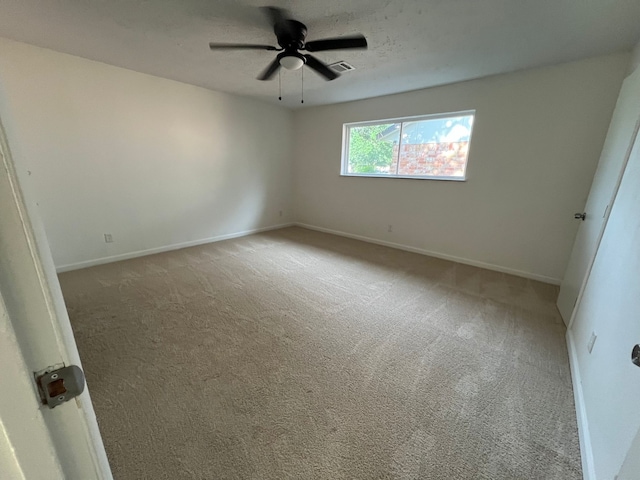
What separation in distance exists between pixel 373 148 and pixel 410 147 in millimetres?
675

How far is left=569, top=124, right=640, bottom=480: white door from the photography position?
981mm


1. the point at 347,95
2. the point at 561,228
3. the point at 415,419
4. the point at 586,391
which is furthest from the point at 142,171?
the point at 561,228

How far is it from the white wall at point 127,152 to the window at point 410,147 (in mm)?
1711

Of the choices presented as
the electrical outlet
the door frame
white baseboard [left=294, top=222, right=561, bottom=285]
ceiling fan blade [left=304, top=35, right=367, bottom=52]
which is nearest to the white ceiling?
ceiling fan blade [left=304, top=35, right=367, bottom=52]

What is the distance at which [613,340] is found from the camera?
4.08 feet

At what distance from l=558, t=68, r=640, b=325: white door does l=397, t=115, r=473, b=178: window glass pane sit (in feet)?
4.57

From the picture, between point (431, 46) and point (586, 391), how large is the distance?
9.55ft

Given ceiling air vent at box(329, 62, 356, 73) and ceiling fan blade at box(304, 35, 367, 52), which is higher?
ceiling air vent at box(329, 62, 356, 73)

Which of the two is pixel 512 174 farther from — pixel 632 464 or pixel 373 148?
pixel 632 464

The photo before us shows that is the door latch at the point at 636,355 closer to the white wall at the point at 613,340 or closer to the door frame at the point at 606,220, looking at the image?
the white wall at the point at 613,340

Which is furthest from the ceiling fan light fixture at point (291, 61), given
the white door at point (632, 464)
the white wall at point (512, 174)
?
Result: the white door at point (632, 464)

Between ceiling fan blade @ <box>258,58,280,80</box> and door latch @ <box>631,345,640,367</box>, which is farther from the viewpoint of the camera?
ceiling fan blade @ <box>258,58,280,80</box>

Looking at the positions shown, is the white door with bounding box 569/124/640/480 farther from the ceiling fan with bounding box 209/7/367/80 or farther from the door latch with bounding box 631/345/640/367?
the ceiling fan with bounding box 209/7/367/80

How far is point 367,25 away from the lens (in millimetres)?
2164
